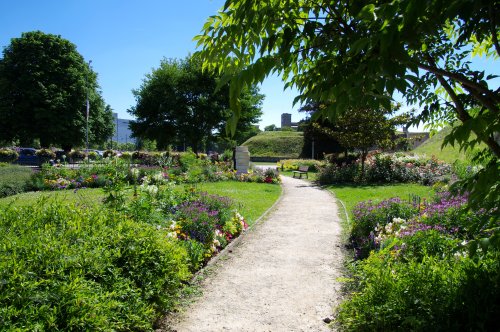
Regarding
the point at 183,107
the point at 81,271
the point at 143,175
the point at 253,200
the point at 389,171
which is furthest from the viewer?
the point at 183,107

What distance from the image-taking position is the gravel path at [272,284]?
4086 mm

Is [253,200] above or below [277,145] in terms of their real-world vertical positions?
below

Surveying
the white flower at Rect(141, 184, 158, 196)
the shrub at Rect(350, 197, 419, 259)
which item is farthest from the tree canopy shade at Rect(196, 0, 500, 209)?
the white flower at Rect(141, 184, 158, 196)

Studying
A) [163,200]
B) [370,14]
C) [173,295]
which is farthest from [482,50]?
[163,200]

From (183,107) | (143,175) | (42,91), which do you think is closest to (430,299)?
(143,175)

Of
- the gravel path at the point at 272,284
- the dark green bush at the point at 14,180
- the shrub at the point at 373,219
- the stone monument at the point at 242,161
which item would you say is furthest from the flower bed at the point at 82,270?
the stone monument at the point at 242,161

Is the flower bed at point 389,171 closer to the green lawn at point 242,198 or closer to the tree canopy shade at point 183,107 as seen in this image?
the green lawn at point 242,198

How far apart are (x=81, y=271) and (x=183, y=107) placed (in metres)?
31.1

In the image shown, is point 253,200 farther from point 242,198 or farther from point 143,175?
point 143,175

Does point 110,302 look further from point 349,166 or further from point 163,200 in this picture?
point 349,166

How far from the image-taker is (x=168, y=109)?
33594 millimetres

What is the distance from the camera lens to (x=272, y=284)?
17.0 ft

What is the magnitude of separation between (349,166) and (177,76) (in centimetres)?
1944

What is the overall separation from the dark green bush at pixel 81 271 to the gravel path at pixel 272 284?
0.64 metres
